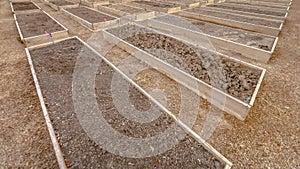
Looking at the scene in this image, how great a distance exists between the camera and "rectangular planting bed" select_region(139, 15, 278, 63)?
17.7ft

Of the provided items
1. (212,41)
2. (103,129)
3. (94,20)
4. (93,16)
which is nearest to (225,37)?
(212,41)

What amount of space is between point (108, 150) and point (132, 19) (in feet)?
25.3

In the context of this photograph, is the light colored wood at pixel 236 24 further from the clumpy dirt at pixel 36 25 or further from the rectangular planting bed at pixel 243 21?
the clumpy dirt at pixel 36 25

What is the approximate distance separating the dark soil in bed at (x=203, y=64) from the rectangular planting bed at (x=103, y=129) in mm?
1505

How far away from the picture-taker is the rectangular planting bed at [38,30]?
6.19 m

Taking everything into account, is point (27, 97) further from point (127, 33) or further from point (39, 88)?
point (127, 33)

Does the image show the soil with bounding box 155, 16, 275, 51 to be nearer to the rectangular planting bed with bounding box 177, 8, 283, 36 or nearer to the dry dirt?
the rectangular planting bed with bounding box 177, 8, 283, 36

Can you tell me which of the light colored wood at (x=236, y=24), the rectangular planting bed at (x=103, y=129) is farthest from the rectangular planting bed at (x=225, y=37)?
the rectangular planting bed at (x=103, y=129)

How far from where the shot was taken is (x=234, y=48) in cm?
582

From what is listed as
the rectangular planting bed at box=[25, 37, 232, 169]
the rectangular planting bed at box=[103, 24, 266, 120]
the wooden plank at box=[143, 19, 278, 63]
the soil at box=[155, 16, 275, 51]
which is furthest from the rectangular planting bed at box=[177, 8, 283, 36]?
the rectangular planting bed at box=[25, 37, 232, 169]

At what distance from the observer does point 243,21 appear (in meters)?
8.10

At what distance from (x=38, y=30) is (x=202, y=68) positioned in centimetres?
688

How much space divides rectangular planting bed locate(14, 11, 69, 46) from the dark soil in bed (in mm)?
2629

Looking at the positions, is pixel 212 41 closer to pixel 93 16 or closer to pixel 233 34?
pixel 233 34
